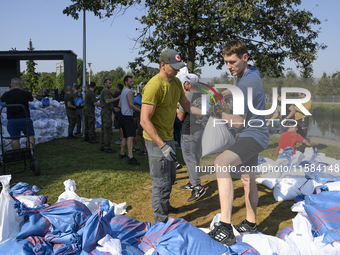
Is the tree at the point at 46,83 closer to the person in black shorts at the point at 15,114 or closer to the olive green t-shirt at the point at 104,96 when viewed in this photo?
the olive green t-shirt at the point at 104,96

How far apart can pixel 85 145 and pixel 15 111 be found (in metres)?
3.02

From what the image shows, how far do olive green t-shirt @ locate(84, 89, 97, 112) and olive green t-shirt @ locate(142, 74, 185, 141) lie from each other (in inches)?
231

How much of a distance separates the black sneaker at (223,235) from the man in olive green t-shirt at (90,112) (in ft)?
21.6

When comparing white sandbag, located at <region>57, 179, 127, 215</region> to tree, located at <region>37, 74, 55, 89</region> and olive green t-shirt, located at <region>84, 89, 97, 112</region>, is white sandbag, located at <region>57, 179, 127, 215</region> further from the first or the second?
tree, located at <region>37, 74, 55, 89</region>

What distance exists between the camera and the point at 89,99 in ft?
27.8

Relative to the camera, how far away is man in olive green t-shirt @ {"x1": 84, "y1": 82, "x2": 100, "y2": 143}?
8359 mm

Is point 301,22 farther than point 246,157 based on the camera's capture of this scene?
Yes

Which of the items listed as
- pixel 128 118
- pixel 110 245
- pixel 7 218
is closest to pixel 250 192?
pixel 110 245

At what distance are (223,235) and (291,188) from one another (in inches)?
80.7

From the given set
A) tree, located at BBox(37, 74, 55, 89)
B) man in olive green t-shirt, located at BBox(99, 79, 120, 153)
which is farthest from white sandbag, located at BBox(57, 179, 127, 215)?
tree, located at BBox(37, 74, 55, 89)

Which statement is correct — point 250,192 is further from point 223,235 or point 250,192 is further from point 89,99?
point 89,99

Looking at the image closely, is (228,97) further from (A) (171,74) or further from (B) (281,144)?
(B) (281,144)

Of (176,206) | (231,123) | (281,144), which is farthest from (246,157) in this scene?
(281,144)

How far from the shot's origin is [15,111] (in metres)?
5.75
